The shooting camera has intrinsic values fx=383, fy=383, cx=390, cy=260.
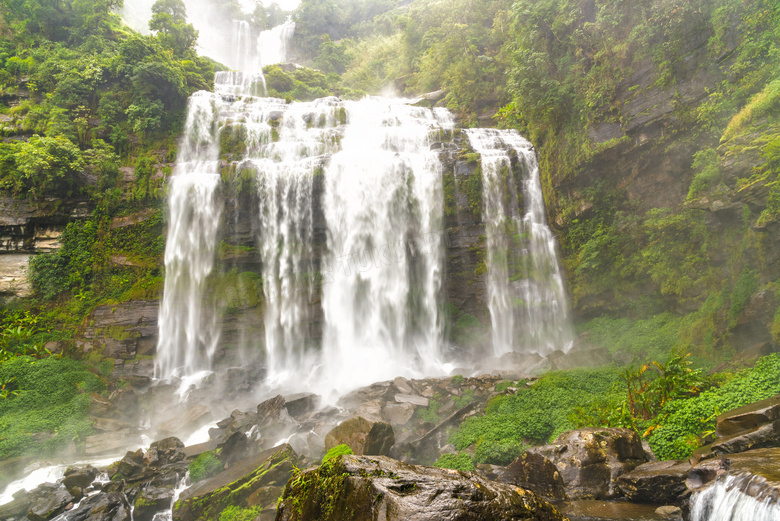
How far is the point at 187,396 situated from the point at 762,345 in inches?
665

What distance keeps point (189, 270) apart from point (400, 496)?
52.8 ft

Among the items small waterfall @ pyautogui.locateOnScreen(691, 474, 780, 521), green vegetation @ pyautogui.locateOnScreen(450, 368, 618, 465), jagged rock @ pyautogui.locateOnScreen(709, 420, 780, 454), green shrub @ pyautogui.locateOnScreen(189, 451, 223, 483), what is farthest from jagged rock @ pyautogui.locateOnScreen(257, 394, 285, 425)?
jagged rock @ pyautogui.locateOnScreen(709, 420, 780, 454)

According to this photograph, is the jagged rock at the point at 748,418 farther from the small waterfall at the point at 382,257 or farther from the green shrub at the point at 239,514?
the small waterfall at the point at 382,257

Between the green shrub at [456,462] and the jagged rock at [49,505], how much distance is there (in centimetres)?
A: 799

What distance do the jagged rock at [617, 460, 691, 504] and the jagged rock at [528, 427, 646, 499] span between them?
202mm

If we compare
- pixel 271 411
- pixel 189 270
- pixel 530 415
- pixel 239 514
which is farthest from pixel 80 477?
pixel 530 415

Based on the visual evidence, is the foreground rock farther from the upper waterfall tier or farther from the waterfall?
the waterfall

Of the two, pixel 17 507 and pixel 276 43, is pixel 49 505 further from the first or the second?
pixel 276 43

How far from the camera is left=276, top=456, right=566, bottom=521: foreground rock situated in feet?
8.63

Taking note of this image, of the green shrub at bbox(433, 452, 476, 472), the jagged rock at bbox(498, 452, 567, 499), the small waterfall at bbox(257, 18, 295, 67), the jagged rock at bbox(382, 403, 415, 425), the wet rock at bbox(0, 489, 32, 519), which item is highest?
the small waterfall at bbox(257, 18, 295, 67)

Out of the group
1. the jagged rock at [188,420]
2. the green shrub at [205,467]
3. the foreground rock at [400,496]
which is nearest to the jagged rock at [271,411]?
the green shrub at [205,467]

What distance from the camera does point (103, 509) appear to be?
783 centimetres

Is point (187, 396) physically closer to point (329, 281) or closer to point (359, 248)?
point (329, 281)

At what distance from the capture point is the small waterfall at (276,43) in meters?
38.3
